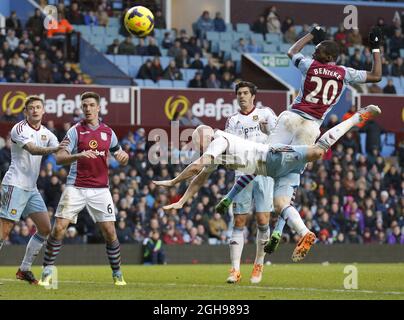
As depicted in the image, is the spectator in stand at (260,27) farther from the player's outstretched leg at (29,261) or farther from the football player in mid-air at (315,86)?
the player's outstretched leg at (29,261)

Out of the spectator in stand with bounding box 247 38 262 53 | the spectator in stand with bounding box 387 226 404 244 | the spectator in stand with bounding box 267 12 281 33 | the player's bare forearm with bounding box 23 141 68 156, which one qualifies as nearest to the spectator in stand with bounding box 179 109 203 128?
the spectator in stand with bounding box 387 226 404 244

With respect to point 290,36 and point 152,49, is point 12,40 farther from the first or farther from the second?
point 290,36

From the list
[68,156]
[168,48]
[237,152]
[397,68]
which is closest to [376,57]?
[237,152]

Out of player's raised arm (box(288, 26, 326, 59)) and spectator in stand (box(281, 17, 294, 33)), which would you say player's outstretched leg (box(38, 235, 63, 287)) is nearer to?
player's raised arm (box(288, 26, 326, 59))

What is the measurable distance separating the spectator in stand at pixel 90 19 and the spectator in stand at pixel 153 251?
10.4 meters

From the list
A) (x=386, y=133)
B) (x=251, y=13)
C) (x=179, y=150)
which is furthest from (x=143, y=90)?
(x=251, y=13)

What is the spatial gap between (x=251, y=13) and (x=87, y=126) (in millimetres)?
25220

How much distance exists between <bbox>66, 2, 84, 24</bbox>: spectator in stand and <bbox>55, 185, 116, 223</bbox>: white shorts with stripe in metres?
18.5

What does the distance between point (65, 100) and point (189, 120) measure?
129 inches

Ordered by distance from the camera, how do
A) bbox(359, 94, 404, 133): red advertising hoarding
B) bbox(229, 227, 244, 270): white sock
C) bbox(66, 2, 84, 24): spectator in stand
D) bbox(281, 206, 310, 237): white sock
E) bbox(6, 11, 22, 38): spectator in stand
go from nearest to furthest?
bbox(281, 206, 310, 237): white sock < bbox(229, 227, 244, 270): white sock < bbox(6, 11, 22, 38): spectator in stand < bbox(359, 94, 404, 133): red advertising hoarding < bbox(66, 2, 84, 24): spectator in stand

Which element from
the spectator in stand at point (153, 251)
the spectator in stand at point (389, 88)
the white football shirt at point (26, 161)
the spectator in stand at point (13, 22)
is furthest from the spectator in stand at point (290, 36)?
the white football shirt at point (26, 161)

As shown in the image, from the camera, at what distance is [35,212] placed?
Answer: 47.9ft

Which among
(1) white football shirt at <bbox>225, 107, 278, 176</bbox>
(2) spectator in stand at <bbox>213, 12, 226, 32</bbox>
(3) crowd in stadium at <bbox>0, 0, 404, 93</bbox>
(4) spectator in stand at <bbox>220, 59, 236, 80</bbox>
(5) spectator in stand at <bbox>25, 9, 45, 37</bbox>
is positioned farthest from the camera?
(2) spectator in stand at <bbox>213, 12, 226, 32</bbox>

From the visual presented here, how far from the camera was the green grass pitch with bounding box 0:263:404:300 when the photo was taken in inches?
483
